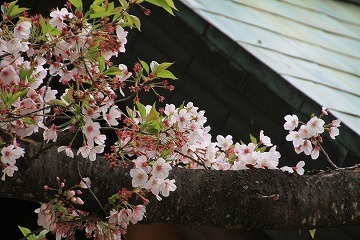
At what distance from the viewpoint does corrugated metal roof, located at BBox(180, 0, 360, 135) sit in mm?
3932

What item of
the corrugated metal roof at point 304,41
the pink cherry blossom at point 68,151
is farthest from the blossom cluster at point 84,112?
the corrugated metal roof at point 304,41

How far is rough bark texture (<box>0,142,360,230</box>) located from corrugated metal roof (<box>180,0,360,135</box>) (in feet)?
4.24

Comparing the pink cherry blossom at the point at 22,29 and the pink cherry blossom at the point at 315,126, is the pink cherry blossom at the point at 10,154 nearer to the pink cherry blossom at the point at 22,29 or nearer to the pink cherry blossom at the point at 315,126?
the pink cherry blossom at the point at 22,29

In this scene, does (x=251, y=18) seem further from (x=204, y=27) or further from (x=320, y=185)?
(x=320, y=185)

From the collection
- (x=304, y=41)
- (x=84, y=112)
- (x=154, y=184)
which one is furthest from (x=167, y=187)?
(x=304, y=41)

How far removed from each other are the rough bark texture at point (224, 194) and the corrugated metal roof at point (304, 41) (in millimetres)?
1292

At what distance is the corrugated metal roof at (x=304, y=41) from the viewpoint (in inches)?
155

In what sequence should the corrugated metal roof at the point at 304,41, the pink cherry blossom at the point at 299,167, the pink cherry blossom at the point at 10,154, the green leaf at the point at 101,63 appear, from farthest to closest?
1. the corrugated metal roof at the point at 304,41
2. the pink cherry blossom at the point at 299,167
3. the green leaf at the point at 101,63
4. the pink cherry blossom at the point at 10,154

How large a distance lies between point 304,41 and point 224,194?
2.81 metres

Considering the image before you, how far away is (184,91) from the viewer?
413 cm

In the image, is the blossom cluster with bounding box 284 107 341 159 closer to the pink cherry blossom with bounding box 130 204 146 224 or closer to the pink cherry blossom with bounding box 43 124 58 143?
the pink cherry blossom with bounding box 130 204 146 224

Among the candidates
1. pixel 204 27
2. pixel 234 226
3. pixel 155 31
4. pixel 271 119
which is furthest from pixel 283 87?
pixel 234 226

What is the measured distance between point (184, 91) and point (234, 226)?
188 centimetres

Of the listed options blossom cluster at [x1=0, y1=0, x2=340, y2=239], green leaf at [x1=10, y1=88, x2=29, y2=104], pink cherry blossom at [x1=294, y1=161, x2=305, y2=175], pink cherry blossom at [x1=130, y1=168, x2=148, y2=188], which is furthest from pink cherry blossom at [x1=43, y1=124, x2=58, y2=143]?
pink cherry blossom at [x1=294, y1=161, x2=305, y2=175]
